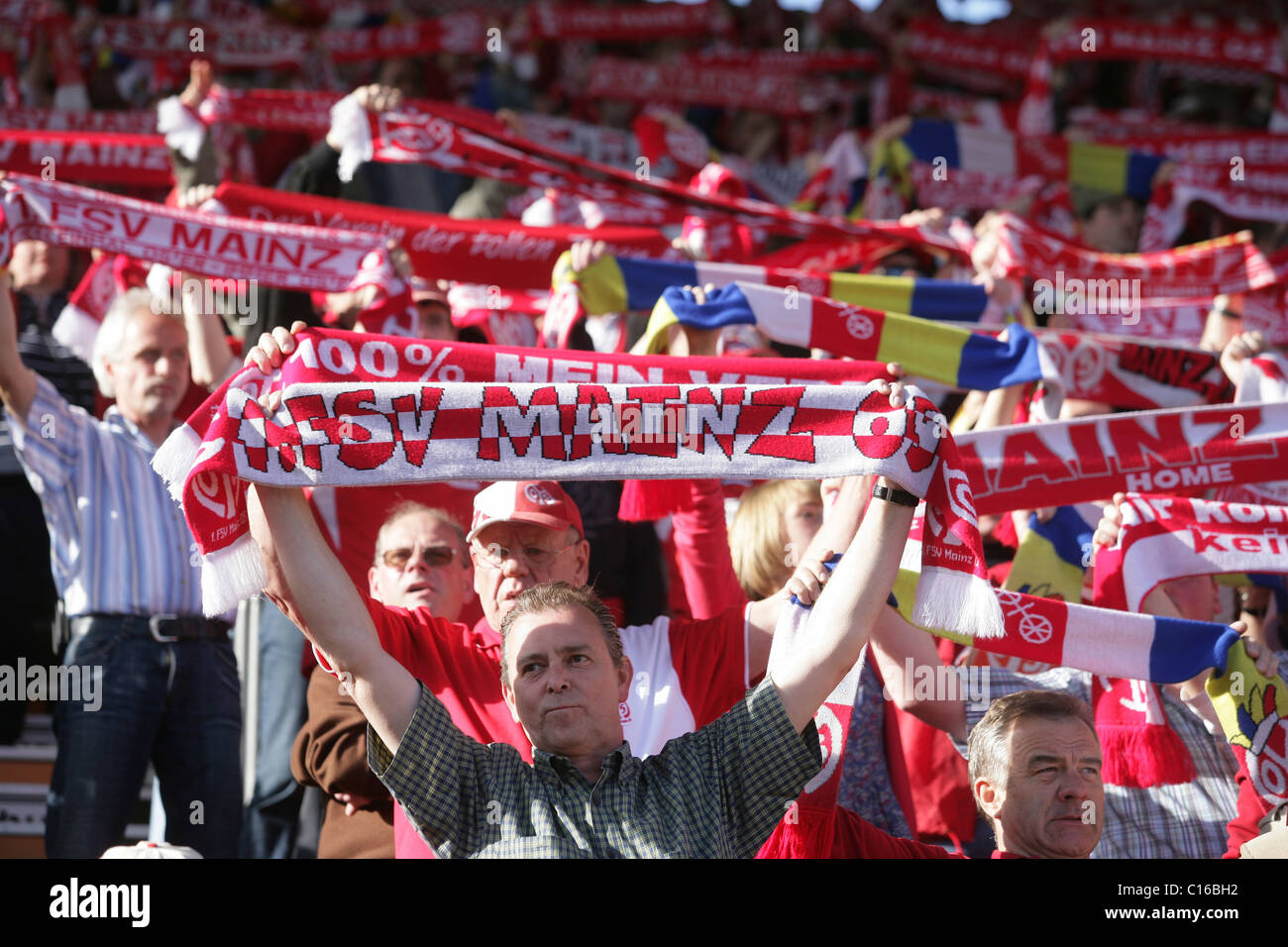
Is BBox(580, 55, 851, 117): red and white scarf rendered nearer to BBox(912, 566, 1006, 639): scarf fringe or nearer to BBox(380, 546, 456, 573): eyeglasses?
BBox(380, 546, 456, 573): eyeglasses

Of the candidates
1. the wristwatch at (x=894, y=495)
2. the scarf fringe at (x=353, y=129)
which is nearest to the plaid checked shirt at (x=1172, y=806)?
the wristwatch at (x=894, y=495)

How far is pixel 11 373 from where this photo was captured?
445 cm

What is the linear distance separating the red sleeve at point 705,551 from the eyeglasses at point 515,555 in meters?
0.48

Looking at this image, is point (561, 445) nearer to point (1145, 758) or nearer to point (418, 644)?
point (418, 644)

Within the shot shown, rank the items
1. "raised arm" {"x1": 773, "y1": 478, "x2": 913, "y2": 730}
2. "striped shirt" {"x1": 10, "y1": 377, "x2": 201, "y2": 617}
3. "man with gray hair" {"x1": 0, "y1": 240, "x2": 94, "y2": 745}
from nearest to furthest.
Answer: "raised arm" {"x1": 773, "y1": 478, "x2": 913, "y2": 730}
"striped shirt" {"x1": 10, "y1": 377, "x2": 201, "y2": 617}
"man with gray hair" {"x1": 0, "y1": 240, "x2": 94, "y2": 745}

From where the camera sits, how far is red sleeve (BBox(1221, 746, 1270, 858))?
12.2 ft

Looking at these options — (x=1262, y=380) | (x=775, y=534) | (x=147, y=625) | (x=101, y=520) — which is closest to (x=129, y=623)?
(x=147, y=625)

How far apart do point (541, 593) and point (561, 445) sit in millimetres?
321

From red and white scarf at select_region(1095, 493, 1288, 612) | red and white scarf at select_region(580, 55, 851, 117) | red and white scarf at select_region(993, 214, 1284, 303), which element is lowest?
red and white scarf at select_region(1095, 493, 1288, 612)

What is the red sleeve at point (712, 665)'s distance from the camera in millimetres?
3540

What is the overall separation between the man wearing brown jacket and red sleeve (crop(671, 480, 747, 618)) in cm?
60

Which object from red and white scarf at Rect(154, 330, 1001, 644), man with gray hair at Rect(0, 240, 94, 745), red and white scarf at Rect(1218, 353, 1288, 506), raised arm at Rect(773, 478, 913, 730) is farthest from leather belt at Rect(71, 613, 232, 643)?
red and white scarf at Rect(1218, 353, 1288, 506)

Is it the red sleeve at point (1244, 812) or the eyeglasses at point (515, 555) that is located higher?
the eyeglasses at point (515, 555)

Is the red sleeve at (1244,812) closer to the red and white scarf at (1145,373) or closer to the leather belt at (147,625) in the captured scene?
the red and white scarf at (1145,373)
